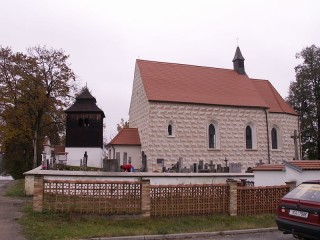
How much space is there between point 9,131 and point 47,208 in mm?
24724

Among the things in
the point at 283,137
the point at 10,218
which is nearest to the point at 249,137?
the point at 283,137

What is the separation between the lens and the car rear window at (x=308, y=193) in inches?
361

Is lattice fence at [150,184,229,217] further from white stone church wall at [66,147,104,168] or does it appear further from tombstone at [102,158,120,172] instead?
white stone church wall at [66,147,104,168]

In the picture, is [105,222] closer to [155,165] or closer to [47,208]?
[47,208]

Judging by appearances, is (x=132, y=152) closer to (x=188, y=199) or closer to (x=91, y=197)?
(x=188, y=199)

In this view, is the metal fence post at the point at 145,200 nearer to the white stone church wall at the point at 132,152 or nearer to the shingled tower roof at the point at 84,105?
the white stone church wall at the point at 132,152

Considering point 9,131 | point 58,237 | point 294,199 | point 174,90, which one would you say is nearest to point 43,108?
point 9,131

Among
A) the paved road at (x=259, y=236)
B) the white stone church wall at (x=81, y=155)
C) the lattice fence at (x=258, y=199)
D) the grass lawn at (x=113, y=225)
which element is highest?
the white stone church wall at (x=81, y=155)

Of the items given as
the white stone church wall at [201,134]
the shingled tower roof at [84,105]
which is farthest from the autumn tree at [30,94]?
the white stone church wall at [201,134]

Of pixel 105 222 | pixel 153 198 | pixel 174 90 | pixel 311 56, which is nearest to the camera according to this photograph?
pixel 105 222

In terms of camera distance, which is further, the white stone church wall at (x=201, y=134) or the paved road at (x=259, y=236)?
the white stone church wall at (x=201, y=134)

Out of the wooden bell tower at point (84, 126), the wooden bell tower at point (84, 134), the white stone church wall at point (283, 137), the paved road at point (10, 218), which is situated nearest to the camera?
the paved road at point (10, 218)

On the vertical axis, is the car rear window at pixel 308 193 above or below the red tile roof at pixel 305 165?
below

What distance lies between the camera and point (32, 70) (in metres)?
36.0
